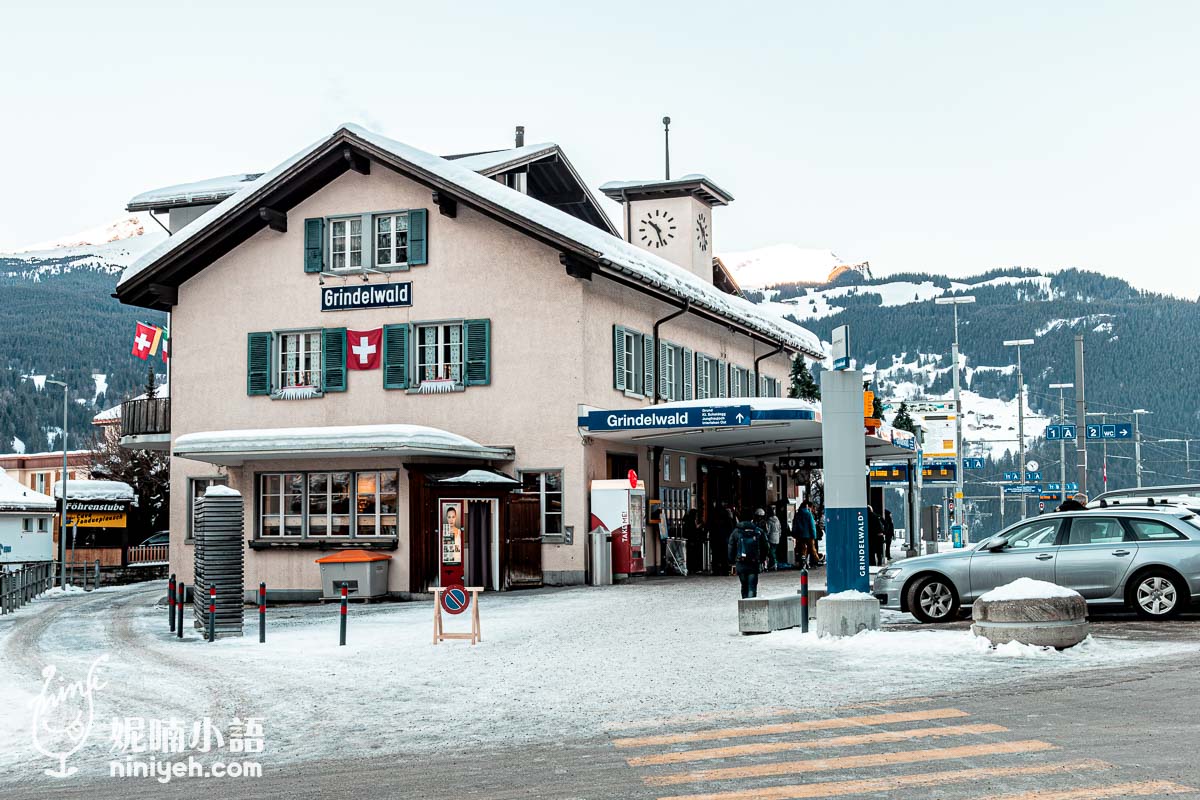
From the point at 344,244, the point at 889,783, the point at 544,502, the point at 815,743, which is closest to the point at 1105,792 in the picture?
the point at 889,783

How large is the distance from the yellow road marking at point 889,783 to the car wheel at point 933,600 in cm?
1042

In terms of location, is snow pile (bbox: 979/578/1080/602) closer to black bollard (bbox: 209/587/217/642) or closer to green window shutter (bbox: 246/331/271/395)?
black bollard (bbox: 209/587/217/642)

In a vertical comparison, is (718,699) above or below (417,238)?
below

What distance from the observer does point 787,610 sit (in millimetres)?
20203

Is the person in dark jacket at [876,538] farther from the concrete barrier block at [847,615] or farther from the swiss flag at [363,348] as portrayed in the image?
the concrete barrier block at [847,615]

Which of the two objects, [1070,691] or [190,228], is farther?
[190,228]

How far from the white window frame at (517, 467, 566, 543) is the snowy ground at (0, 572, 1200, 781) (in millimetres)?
7761

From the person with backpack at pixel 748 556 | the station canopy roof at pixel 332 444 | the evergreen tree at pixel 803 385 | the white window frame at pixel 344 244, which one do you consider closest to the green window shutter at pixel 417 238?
the white window frame at pixel 344 244

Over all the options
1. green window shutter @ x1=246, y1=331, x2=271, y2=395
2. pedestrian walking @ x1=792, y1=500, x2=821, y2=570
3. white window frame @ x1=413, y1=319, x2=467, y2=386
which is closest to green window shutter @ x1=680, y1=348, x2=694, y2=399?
pedestrian walking @ x1=792, y1=500, x2=821, y2=570

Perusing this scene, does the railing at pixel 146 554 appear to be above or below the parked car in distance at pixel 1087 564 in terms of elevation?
below

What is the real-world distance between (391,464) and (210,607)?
31.2 feet

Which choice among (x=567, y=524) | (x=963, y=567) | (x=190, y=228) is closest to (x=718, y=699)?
(x=963, y=567)

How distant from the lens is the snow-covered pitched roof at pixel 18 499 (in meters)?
67.9

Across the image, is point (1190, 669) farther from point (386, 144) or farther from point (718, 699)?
point (386, 144)
